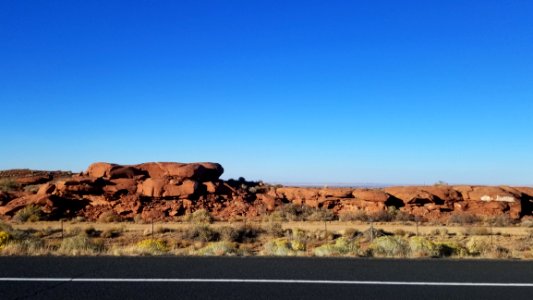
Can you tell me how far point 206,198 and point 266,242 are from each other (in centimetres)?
1955

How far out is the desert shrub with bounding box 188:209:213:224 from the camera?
33.8 meters

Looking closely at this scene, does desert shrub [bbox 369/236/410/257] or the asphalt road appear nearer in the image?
the asphalt road

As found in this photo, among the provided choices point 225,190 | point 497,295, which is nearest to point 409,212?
point 225,190

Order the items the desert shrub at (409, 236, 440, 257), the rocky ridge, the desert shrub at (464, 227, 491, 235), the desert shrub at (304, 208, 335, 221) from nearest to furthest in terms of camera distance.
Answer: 1. the desert shrub at (409, 236, 440, 257)
2. the desert shrub at (464, 227, 491, 235)
3. the desert shrub at (304, 208, 335, 221)
4. the rocky ridge

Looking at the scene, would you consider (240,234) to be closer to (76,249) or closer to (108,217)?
(76,249)

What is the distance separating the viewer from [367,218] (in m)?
35.0

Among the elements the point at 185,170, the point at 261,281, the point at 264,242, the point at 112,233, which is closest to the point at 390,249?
the point at 261,281

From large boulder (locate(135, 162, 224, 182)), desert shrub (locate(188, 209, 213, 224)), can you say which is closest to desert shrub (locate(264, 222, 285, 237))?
desert shrub (locate(188, 209, 213, 224))

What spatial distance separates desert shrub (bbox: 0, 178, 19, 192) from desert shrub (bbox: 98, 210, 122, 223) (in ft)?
38.5

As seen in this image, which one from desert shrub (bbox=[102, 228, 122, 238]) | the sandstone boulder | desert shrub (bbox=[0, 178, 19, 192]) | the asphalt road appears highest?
desert shrub (bbox=[0, 178, 19, 192])

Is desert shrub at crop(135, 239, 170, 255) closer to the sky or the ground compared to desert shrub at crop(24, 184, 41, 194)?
closer to the ground

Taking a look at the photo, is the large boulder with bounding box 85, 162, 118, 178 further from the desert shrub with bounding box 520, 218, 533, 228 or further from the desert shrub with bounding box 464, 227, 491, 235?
the desert shrub with bounding box 520, 218, 533, 228

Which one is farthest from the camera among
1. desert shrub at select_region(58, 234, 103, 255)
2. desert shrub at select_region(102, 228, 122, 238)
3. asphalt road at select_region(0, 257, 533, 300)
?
desert shrub at select_region(102, 228, 122, 238)

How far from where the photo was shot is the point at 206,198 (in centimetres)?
3906
